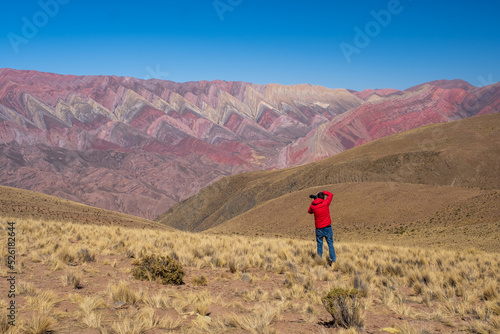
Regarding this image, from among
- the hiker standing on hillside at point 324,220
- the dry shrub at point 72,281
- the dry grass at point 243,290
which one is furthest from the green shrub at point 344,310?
the dry shrub at point 72,281

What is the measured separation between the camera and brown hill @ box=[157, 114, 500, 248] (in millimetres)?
37256

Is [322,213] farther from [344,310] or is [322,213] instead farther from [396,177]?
[396,177]

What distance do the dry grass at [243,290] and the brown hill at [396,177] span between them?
74.2ft

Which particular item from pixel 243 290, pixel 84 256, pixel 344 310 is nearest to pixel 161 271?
pixel 243 290

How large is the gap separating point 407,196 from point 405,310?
34624 millimetres

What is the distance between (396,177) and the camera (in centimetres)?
5791

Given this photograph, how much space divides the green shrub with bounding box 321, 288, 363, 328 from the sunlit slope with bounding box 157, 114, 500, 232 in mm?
33390

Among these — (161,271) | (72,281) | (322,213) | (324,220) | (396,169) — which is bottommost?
(161,271)

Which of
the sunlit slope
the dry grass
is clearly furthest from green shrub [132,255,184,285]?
the sunlit slope

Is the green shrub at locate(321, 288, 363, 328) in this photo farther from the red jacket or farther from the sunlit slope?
the sunlit slope

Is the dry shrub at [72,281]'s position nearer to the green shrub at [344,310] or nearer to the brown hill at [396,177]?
the green shrub at [344,310]

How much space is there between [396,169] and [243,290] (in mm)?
56617

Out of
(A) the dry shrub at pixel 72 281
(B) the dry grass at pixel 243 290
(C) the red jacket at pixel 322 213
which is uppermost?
(C) the red jacket at pixel 322 213

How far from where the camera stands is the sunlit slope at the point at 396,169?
178 ft
